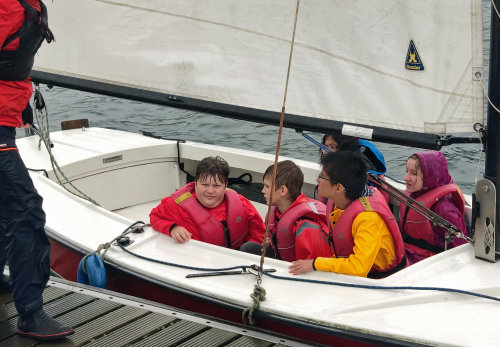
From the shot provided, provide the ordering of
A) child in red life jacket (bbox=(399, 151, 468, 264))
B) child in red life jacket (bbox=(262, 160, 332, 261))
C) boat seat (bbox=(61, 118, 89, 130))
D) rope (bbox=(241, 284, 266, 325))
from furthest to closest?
boat seat (bbox=(61, 118, 89, 130)) < child in red life jacket (bbox=(399, 151, 468, 264)) < child in red life jacket (bbox=(262, 160, 332, 261)) < rope (bbox=(241, 284, 266, 325))

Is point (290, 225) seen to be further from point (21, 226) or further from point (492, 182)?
point (21, 226)

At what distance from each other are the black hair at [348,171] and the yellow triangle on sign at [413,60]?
446 mm

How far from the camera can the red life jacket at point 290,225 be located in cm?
285

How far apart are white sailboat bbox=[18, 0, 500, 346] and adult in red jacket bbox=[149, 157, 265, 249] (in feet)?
0.44

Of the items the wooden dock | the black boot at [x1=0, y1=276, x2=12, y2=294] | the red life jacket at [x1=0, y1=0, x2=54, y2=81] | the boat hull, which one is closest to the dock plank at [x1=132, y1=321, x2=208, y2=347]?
the wooden dock

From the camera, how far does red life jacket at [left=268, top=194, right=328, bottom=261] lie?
2.85 m

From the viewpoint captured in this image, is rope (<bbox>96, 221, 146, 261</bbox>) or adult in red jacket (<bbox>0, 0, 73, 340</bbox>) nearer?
adult in red jacket (<bbox>0, 0, 73, 340</bbox>)

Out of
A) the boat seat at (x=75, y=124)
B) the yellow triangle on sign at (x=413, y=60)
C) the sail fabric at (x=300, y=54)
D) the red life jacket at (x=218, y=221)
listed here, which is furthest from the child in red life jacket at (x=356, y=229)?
the boat seat at (x=75, y=124)

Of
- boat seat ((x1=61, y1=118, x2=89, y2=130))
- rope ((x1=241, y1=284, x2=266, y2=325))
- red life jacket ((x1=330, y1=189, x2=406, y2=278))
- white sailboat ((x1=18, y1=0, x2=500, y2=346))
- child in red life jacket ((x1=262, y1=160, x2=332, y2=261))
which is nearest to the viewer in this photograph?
white sailboat ((x1=18, y1=0, x2=500, y2=346))

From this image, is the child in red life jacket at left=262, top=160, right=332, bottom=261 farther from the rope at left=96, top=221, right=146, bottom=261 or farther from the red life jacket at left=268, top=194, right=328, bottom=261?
the rope at left=96, top=221, right=146, bottom=261

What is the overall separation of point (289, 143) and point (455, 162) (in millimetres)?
2020

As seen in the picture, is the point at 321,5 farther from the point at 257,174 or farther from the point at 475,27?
the point at 257,174

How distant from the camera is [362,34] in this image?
2.55 m

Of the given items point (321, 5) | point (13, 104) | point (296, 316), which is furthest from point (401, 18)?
point (13, 104)
